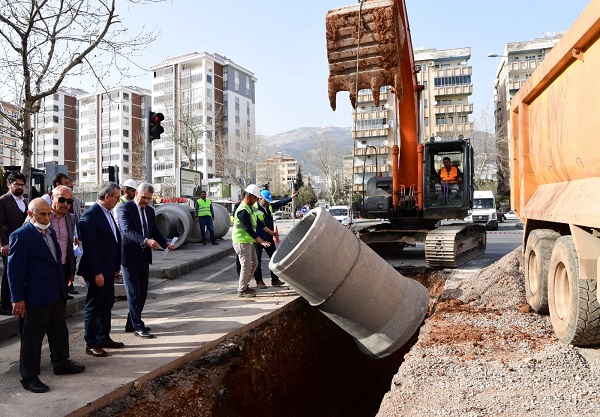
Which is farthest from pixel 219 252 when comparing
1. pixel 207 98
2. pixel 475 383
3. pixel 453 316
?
pixel 207 98

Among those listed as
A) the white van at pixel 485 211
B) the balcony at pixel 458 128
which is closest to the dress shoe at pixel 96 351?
the white van at pixel 485 211

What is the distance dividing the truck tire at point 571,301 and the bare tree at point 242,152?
5128cm

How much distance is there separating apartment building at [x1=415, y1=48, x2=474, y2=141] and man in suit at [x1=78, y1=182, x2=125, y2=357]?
6024 centimetres

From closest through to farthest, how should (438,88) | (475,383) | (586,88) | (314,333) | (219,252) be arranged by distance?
(475,383)
(586,88)
(314,333)
(219,252)
(438,88)

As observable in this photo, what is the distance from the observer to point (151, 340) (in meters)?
5.26

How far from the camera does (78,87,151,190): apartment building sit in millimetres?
82438

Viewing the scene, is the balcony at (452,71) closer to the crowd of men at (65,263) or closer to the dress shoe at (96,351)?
the crowd of men at (65,263)

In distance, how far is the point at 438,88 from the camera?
63.2m

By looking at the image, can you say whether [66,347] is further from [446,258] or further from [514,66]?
[514,66]

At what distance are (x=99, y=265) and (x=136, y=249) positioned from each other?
0.59 meters

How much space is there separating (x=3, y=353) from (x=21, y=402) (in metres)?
1.68

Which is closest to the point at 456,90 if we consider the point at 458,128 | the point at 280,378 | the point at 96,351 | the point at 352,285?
the point at 458,128

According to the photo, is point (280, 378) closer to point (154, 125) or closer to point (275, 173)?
point (154, 125)

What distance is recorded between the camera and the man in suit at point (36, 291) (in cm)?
379
